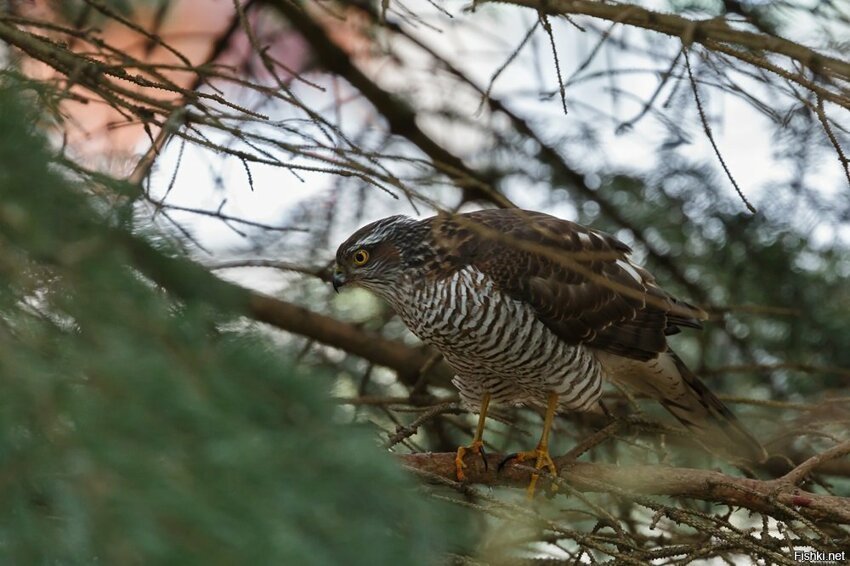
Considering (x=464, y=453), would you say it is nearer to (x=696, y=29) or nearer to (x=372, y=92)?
(x=696, y=29)

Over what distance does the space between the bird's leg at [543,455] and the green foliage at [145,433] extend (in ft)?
8.23

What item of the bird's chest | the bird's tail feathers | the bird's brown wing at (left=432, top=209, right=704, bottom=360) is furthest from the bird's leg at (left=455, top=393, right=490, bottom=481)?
the bird's tail feathers

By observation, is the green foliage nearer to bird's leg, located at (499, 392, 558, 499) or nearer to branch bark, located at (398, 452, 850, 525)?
branch bark, located at (398, 452, 850, 525)

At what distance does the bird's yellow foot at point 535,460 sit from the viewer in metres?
4.07

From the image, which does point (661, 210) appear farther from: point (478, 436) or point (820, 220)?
point (478, 436)

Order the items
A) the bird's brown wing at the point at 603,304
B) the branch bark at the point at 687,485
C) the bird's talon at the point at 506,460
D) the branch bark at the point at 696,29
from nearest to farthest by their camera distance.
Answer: the branch bark at the point at 696,29
the branch bark at the point at 687,485
the bird's brown wing at the point at 603,304
the bird's talon at the point at 506,460

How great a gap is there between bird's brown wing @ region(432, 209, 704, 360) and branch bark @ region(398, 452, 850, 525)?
2.03ft

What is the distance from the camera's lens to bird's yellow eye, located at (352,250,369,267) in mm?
4395

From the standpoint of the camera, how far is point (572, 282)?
4.30m

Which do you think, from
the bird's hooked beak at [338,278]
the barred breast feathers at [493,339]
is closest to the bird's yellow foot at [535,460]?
the barred breast feathers at [493,339]

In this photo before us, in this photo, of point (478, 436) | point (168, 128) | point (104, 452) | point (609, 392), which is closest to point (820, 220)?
point (609, 392)

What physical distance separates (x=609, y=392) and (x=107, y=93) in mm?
3151

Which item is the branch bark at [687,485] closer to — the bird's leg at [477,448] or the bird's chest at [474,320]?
the bird's leg at [477,448]

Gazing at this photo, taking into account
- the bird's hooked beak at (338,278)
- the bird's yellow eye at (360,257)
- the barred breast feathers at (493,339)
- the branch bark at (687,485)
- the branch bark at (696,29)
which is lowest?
the branch bark at (687,485)
